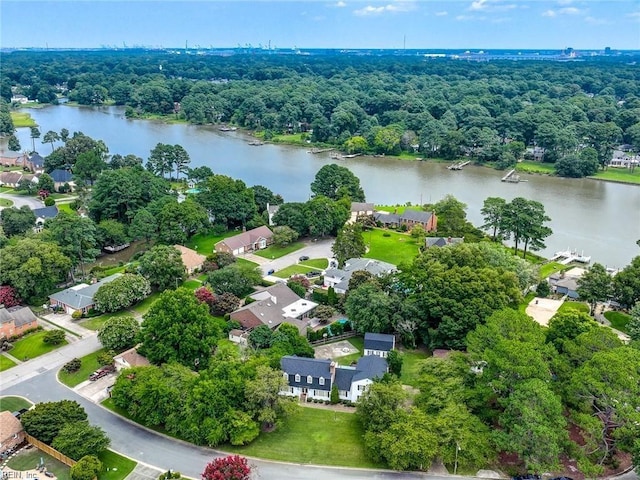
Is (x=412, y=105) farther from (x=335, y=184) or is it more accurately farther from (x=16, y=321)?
(x=16, y=321)

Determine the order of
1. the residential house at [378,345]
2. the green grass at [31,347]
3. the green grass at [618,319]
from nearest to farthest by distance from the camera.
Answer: the residential house at [378,345], the green grass at [31,347], the green grass at [618,319]

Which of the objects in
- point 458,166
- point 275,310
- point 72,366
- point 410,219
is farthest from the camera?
point 458,166

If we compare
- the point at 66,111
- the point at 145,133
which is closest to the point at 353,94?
the point at 145,133

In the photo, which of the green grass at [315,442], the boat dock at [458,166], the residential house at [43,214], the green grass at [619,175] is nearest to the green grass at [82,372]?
the green grass at [315,442]

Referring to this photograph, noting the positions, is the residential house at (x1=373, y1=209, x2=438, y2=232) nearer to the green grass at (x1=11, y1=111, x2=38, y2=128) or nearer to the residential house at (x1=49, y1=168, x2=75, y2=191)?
the residential house at (x1=49, y1=168, x2=75, y2=191)

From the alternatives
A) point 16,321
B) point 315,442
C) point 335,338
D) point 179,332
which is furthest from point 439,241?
point 16,321

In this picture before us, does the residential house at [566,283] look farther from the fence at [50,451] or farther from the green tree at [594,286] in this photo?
the fence at [50,451]
